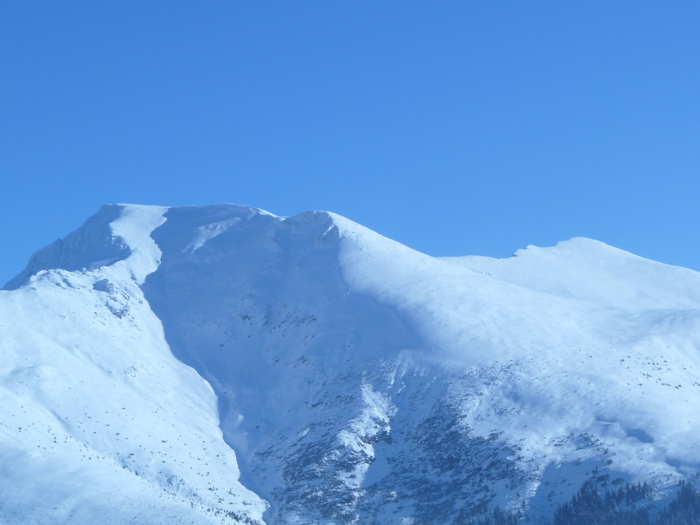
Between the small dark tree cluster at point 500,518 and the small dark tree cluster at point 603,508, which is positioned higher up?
the small dark tree cluster at point 603,508

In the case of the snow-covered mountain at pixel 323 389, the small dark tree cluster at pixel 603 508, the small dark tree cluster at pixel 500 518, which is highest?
the snow-covered mountain at pixel 323 389

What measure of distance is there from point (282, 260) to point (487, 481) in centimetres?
5710

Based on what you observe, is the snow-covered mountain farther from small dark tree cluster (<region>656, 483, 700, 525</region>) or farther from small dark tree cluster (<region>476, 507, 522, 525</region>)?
small dark tree cluster (<region>656, 483, 700, 525</region>)

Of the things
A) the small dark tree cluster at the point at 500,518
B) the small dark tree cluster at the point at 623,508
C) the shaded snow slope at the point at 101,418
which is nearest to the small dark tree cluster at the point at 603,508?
the small dark tree cluster at the point at 623,508

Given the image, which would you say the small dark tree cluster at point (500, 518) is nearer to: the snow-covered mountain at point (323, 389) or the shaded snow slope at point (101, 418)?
the snow-covered mountain at point (323, 389)

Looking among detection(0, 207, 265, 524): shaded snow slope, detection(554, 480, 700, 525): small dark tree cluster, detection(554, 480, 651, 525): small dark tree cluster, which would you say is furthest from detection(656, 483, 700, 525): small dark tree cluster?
detection(0, 207, 265, 524): shaded snow slope

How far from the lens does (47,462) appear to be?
64375mm

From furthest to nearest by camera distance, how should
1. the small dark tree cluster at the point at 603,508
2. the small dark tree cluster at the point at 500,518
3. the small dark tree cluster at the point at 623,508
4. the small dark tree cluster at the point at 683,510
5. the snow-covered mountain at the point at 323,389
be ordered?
the snow-covered mountain at the point at 323,389, the small dark tree cluster at the point at 500,518, the small dark tree cluster at the point at 603,508, the small dark tree cluster at the point at 623,508, the small dark tree cluster at the point at 683,510

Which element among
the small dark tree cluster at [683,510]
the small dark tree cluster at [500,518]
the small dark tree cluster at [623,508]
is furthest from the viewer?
the small dark tree cluster at [500,518]

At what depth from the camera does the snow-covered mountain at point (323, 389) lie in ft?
219

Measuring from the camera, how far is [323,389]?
87188 mm

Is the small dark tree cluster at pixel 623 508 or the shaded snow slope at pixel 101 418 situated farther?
the shaded snow slope at pixel 101 418

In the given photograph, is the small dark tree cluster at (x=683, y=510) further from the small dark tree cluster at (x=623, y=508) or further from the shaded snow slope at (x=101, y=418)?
the shaded snow slope at (x=101, y=418)

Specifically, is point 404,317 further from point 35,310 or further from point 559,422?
point 35,310
